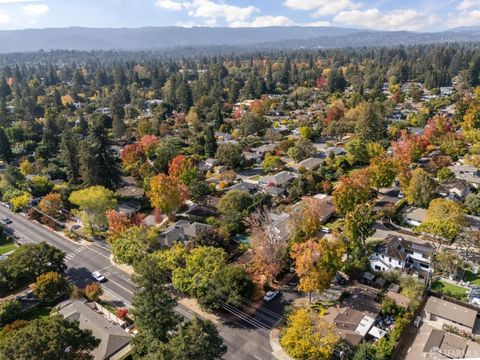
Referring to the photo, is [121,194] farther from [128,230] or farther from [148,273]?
A: [148,273]

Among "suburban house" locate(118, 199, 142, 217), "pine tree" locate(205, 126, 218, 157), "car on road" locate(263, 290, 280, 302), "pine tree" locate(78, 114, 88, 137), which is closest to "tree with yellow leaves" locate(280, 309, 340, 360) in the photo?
"car on road" locate(263, 290, 280, 302)

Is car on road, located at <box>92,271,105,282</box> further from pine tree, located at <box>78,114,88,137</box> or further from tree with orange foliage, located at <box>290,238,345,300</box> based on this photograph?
pine tree, located at <box>78,114,88,137</box>

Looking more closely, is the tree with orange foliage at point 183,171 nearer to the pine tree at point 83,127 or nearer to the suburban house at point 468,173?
the suburban house at point 468,173

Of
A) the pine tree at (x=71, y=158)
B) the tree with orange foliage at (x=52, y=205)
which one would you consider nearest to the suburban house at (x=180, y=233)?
the tree with orange foliage at (x=52, y=205)

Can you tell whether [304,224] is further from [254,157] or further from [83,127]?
[83,127]

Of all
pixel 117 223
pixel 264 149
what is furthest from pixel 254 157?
pixel 117 223

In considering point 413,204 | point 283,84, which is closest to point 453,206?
point 413,204
